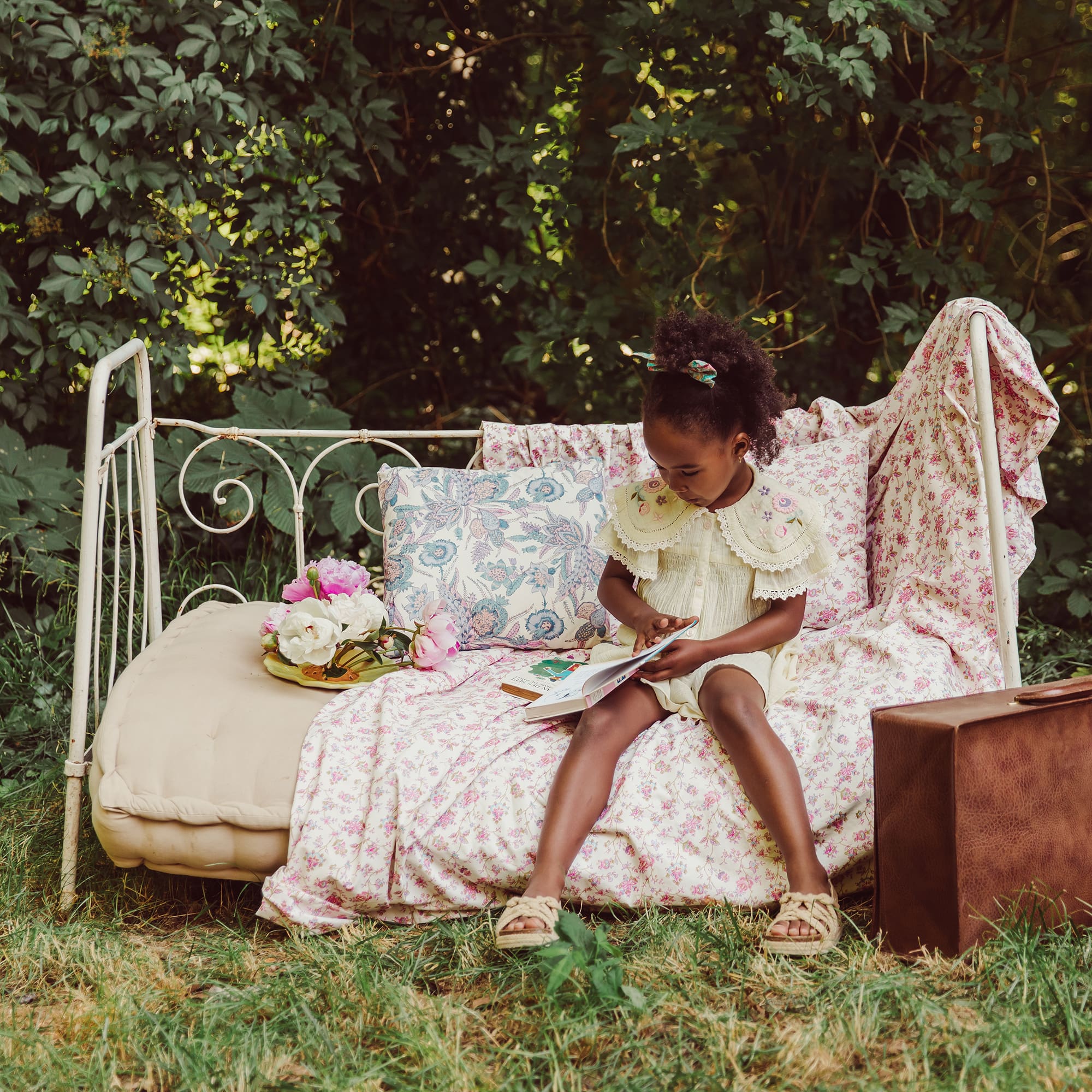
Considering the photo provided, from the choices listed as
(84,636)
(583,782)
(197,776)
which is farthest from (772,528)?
(84,636)

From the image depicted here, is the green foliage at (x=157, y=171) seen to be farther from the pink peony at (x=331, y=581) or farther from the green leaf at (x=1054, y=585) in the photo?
the green leaf at (x=1054, y=585)

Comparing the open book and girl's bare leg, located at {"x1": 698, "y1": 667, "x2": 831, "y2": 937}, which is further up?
the open book

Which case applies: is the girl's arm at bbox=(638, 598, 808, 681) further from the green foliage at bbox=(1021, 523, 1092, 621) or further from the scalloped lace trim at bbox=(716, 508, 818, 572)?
the green foliage at bbox=(1021, 523, 1092, 621)

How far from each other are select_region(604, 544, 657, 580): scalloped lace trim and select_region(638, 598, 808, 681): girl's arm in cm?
16

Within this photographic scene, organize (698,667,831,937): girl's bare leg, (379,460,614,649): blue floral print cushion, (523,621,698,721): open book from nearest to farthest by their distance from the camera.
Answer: (698,667,831,937): girl's bare leg < (523,621,698,721): open book < (379,460,614,649): blue floral print cushion

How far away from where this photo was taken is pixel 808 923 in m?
1.70

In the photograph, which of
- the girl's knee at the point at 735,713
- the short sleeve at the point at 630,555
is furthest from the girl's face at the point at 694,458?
the girl's knee at the point at 735,713

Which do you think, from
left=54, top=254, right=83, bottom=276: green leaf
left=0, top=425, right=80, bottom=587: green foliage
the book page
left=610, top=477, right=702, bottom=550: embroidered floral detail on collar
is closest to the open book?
the book page

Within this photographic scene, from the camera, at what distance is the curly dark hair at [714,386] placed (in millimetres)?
1971

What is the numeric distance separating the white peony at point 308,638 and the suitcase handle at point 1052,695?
124 cm

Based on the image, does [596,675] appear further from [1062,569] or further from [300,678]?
[1062,569]

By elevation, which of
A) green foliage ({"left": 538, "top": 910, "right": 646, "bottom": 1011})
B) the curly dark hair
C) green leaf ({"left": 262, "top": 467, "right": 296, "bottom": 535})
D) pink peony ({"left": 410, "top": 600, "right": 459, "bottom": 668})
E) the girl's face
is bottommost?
green foliage ({"left": 538, "top": 910, "right": 646, "bottom": 1011})

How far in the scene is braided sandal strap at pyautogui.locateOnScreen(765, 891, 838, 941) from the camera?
1.69 m

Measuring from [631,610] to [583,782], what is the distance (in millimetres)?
399
